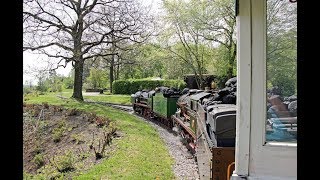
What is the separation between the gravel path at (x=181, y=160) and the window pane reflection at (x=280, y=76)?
18.6 feet

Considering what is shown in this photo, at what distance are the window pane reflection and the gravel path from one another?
566 cm

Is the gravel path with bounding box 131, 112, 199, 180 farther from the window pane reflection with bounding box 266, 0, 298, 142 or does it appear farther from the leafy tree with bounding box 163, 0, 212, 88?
the leafy tree with bounding box 163, 0, 212, 88

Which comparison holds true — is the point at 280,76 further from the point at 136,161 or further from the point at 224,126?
the point at 136,161

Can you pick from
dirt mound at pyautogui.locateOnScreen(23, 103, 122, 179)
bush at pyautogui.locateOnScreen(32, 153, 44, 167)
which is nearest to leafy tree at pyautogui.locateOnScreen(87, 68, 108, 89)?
dirt mound at pyautogui.locateOnScreen(23, 103, 122, 179)

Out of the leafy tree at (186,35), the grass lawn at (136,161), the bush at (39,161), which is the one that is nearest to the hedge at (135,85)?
the leafy tree at (186,35)

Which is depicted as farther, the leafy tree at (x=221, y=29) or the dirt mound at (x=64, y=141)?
the leafy tree at (x=221, y=29)

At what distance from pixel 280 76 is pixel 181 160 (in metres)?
7.34

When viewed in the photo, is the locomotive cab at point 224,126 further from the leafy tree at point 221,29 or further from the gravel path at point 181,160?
the leafy tree at point 221,29

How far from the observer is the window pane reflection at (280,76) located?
1.60 m

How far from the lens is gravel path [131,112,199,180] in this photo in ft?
24.1

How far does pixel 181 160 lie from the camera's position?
28.6 feet

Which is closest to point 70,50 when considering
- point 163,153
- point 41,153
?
point 41,153

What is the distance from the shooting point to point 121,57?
81.6 ft

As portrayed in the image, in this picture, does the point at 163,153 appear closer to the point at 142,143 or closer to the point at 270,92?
the point at 142,143
